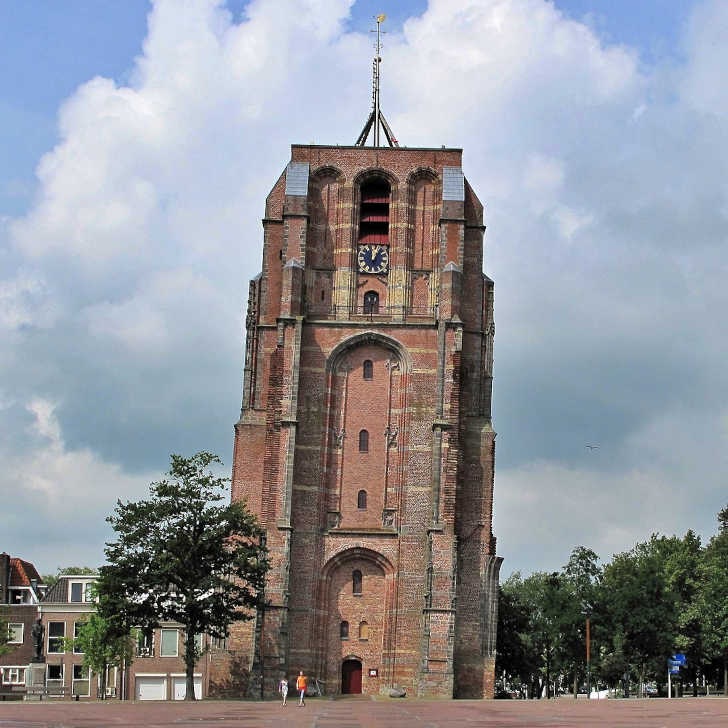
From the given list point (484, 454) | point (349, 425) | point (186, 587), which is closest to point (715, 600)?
point (484, 454)

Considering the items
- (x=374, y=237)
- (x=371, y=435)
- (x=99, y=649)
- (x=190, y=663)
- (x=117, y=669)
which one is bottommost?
(x=117, y=669)

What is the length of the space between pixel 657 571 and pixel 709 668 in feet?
25.6

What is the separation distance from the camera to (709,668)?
255 ft

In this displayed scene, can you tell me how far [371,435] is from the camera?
6066 centimetres

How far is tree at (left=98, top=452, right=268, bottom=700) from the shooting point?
4884cm

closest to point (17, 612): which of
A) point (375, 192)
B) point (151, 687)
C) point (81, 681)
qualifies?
point (81, 681)

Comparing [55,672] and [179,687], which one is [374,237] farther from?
[55,672]

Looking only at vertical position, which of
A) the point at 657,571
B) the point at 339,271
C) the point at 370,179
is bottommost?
the point at 657,571

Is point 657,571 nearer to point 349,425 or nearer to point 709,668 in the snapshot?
point 709,668

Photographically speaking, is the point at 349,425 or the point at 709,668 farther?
the point at 709,668

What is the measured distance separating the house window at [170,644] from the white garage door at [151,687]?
1504mm

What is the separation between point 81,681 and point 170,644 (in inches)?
225

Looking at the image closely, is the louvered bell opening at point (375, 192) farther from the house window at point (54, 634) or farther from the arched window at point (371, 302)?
the house window at point (54, 634)

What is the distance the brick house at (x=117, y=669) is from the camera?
73.3 m
